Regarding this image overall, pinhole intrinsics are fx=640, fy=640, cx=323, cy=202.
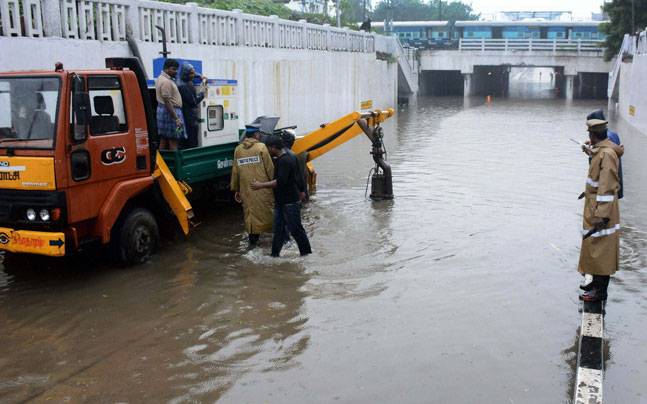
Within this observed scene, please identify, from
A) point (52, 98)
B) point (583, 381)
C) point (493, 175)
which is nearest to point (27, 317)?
point (52, 98)

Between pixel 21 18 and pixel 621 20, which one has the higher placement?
pixel 621 20

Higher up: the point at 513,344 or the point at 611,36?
the point at 611,36

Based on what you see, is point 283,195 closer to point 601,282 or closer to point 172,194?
point 172,194

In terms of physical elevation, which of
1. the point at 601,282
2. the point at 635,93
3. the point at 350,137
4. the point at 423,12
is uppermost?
the point at 423,12

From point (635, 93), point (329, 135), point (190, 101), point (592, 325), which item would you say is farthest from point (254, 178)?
point (635, 93)

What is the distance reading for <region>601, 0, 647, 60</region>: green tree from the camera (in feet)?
119

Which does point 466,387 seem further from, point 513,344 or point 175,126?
point 175,126

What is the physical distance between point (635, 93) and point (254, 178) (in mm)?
22284

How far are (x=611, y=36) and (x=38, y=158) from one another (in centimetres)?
4163

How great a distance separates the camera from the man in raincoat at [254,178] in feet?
25.8

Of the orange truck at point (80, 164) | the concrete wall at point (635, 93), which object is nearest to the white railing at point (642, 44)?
the concrete wall at point (635, 93)

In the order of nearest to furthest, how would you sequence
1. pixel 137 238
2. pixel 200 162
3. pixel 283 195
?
1. pixel 137 238
2. pixel 283 195
3. pixel 200 162

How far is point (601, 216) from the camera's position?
5.81m

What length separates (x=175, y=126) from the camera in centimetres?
821
